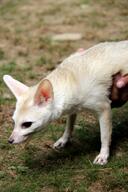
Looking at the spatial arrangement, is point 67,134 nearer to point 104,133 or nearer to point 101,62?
point 104,133

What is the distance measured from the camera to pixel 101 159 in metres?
6.11

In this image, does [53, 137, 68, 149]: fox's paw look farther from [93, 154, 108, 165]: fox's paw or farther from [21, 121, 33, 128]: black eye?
[21, 121, 33, 128]: black eye

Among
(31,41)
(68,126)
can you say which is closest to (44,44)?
(31,41)

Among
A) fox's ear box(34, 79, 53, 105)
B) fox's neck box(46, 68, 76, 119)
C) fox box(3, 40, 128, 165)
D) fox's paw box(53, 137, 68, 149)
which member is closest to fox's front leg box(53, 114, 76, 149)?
fox's paw box(53, 137, 68, 149)

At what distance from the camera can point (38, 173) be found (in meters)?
5.98

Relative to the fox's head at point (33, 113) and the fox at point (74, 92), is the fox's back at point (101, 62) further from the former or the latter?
the fox's head at point (33, 113)

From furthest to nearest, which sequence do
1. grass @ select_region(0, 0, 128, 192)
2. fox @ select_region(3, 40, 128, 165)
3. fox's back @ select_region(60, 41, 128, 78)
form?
fox's back @ select_region(60, 41, 128, 78) < grass @ select_region(0, 0, 128, 192) < fox @ select_region(3, 40, 128, 165)

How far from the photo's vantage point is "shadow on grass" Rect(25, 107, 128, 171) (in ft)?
20.4

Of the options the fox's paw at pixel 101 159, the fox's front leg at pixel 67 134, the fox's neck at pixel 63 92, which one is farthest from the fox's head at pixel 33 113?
the fox's front leg at pixel 67 134

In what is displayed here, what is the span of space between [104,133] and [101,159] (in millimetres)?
279

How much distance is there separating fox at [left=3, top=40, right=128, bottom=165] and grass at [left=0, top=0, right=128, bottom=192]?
1.14 feet

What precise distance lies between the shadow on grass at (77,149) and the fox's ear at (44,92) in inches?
33.4

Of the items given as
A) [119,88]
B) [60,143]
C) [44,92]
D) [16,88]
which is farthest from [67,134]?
[44,92]

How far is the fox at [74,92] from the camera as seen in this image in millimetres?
5641
